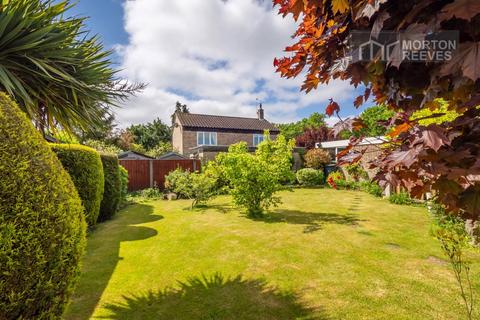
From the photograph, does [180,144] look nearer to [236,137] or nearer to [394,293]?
[236,137]

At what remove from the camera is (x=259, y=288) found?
14.2ft

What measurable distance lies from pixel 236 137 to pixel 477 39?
30.0m

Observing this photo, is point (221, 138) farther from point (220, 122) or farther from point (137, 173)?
point (137, 173)

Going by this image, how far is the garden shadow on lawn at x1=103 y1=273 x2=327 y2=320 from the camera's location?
363 cm

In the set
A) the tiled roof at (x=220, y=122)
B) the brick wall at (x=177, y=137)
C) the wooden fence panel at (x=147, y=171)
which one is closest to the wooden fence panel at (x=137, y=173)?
the wooden fence panel at (x=147, y=171)

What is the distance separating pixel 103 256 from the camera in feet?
19.5

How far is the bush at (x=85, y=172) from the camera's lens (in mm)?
7391

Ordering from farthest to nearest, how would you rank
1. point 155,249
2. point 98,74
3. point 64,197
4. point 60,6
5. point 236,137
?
point 236,137
point 155,249
point 98,74
point 60,6
point 64,197

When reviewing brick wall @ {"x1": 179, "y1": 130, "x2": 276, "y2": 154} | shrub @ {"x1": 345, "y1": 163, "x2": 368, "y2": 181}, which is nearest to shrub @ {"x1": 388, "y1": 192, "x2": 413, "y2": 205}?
shrub @ {"x1": 345, "y1": 163, "x2": 368, "y2": 181}

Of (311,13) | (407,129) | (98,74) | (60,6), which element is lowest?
(407,129)

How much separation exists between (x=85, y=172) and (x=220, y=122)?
80.0 ft

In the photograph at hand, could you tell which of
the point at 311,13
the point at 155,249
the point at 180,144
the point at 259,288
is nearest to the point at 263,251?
the point at 259,288
